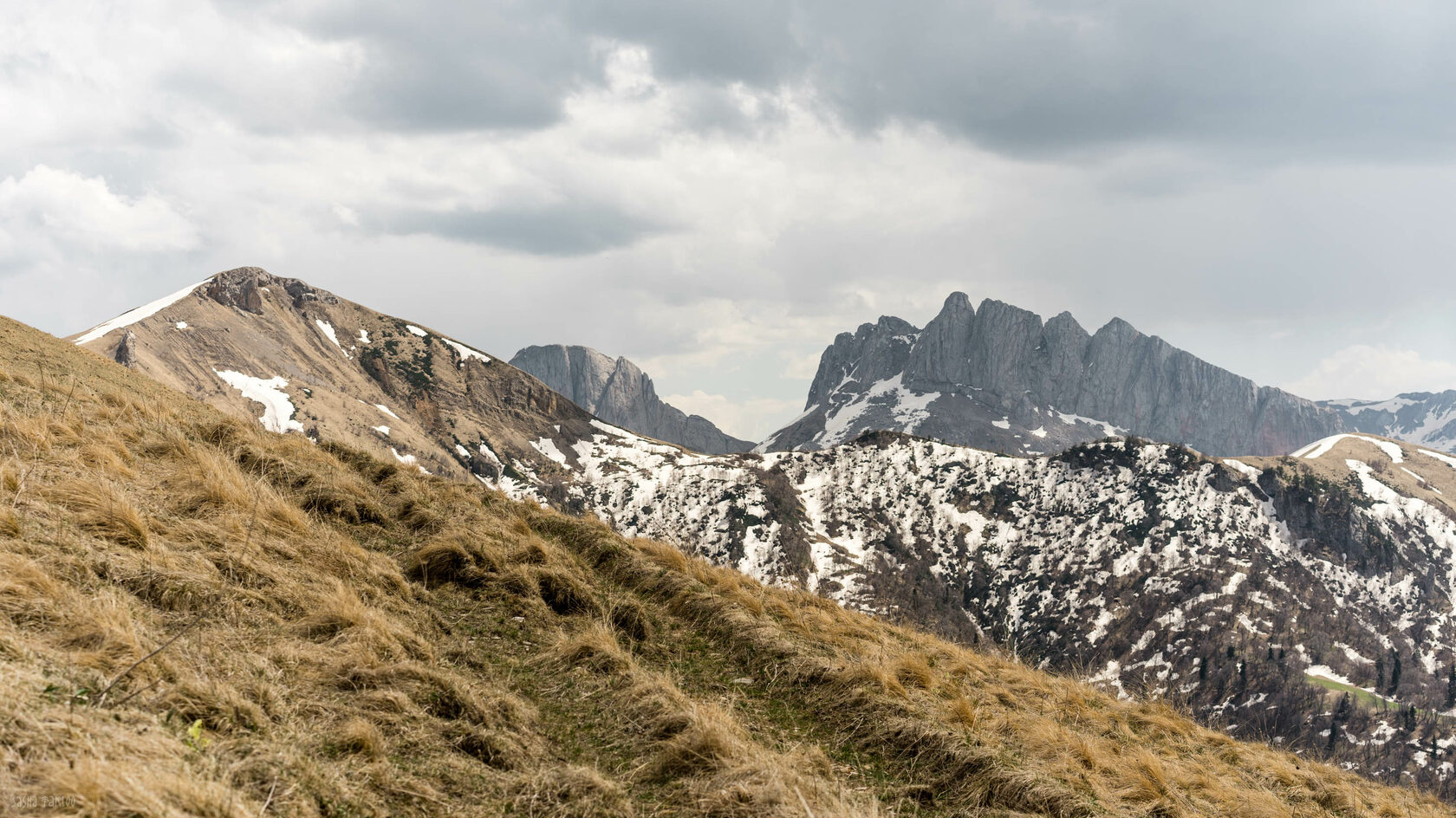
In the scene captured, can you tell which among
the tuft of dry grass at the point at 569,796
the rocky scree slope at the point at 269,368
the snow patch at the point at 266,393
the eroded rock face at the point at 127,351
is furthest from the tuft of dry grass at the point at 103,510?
the snow patch at the point at 266,393

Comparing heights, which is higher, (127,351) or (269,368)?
(269,368)

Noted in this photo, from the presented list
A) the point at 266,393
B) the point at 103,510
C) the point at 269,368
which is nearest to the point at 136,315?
the point at 269,368

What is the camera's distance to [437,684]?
731 cm

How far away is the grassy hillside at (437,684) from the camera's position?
16.3ft

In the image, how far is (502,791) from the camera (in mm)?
5914

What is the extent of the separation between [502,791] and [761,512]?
18929 cm

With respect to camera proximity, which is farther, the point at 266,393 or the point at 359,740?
the point at 266,393

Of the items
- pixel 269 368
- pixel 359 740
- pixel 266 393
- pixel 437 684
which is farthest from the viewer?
pixel 269 368

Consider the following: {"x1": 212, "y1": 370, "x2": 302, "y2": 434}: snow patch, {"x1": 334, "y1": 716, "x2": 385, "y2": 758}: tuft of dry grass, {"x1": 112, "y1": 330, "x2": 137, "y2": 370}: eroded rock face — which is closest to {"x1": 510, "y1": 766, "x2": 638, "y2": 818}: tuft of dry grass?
{"x1": 334, "y1": 716, "x2": 385, "y2": 758}: tuft of dry grass

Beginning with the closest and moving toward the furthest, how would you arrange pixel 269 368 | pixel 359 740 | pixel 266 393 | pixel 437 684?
pixel 359 740 → pixel 437 684 → pixel 266 393 → pixel 269 368

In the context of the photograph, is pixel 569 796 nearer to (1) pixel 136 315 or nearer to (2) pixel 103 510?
(2) pixel 103 510

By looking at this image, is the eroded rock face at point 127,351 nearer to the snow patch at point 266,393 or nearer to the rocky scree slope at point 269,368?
the rocky scree slope at point 269,368

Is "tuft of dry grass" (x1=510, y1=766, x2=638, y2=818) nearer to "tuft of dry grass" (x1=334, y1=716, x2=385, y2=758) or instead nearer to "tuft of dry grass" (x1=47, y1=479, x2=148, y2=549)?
"tuft of dry grass" (x1=334, y1=716, x2=385, y2=758)

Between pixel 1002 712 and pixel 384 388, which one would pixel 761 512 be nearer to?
pixel 384 388
